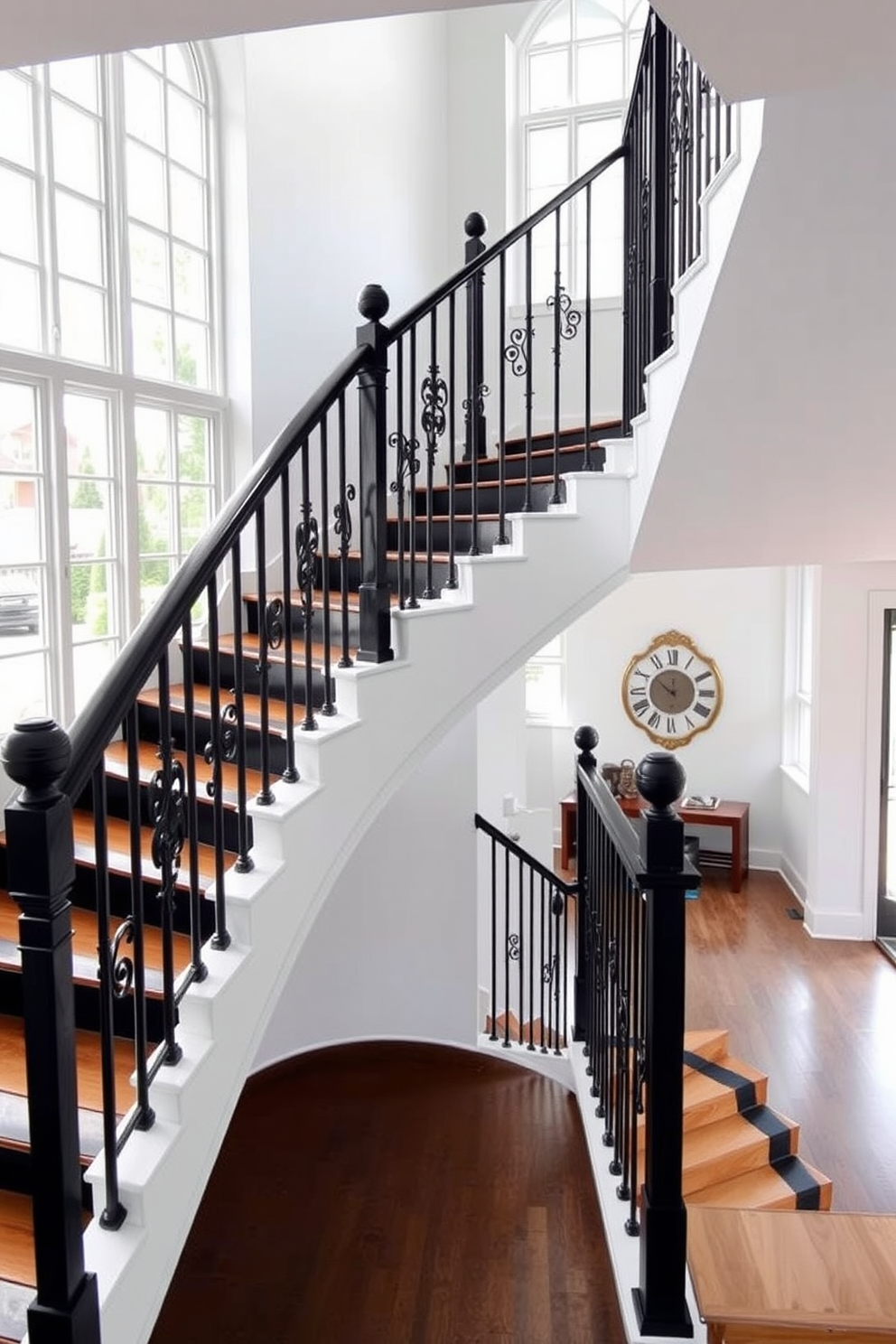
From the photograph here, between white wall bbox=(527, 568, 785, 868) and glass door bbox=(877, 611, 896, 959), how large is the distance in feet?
5.31

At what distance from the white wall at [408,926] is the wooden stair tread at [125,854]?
166 centimetres

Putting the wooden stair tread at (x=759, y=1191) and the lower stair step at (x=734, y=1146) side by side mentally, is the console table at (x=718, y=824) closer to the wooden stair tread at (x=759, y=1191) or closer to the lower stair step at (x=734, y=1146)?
the lower stair step at (x=734, y=1146)

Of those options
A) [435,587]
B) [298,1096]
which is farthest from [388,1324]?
[435,587]

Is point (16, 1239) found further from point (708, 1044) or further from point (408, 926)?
point (708, 1044)

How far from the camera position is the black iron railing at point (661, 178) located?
2570mm

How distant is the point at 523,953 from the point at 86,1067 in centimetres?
372

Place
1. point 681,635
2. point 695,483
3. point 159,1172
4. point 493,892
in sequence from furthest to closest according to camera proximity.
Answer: point 681,635 → point 493,892 → point 695,483 → point 159,1172

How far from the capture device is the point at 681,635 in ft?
28.0

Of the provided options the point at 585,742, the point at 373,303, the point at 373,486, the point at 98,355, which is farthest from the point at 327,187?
the point at 585,742

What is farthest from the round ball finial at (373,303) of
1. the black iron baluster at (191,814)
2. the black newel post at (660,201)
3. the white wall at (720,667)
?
the white wall at (720,667)

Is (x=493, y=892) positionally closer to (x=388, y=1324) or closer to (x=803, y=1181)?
(x=803, y=1181)

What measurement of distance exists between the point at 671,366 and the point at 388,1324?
2990 millimetres

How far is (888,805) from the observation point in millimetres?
6711

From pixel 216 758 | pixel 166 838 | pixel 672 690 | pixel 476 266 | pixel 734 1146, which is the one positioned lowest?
pixel 734 1146
